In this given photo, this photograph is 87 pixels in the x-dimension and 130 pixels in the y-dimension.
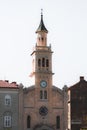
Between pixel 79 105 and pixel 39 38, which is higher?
pixel 39 38

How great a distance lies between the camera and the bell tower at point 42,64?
3339 inches

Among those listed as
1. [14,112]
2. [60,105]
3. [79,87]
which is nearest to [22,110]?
[14,112]

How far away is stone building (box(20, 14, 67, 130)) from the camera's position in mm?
82938

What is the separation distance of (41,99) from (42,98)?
336mm

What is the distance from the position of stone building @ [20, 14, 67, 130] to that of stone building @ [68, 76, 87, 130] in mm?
3535

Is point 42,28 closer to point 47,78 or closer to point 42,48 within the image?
point 42,48

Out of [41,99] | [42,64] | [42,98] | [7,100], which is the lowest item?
[7,100]

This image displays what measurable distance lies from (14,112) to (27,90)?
14.2 feet

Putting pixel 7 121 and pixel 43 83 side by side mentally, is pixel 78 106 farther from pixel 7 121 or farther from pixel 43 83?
pixel 7 121

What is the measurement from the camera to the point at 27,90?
83.7m

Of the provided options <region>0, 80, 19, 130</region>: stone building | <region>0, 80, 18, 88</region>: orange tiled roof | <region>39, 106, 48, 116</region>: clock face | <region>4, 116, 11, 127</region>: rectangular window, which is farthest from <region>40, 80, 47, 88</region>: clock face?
<region>4, 116, 11, 127</region>: rectangular window

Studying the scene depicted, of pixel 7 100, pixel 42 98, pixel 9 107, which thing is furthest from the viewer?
pixel 42 98

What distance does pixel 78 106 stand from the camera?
8844 centimetres

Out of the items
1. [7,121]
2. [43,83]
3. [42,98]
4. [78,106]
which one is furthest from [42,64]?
→ [7,121]
